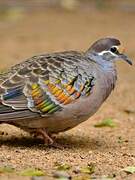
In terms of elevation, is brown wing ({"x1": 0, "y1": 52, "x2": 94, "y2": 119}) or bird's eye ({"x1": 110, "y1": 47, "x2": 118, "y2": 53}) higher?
bird's eye ({"x1": 110, "y1": 47, "x2": 118, "y2": 53})

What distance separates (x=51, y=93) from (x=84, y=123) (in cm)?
170

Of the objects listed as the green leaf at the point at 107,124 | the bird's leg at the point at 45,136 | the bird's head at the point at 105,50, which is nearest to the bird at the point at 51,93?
the bird's leg at the point at 45,136

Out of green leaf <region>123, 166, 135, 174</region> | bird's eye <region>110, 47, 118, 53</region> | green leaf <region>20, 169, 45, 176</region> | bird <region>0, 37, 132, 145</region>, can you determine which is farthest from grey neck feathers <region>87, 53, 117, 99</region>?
green leaf <region>20, 169, 45, 176</region>

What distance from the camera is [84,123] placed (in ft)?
29.3

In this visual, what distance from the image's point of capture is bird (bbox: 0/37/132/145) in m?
7.26

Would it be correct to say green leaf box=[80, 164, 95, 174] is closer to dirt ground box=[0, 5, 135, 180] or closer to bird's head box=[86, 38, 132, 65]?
dirt ground box=[0, 5, 135, 180]

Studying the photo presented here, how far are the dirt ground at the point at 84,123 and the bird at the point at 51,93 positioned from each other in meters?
0.29

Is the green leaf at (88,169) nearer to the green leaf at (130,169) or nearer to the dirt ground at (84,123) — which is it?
the dirt ground at (84,123)

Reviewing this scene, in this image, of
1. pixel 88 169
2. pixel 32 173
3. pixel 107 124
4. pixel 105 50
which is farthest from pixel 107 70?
pixel 32 173

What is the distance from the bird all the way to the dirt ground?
29 centimetres

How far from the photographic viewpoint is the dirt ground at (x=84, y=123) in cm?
685

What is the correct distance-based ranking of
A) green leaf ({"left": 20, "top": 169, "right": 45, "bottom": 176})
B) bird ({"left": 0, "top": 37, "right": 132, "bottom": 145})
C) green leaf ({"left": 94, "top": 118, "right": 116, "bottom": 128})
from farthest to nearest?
1. green leaf ({"left": 94, "top": 118, "right": 116, "bottom": 128})
2. bird ({"left": 0, "top": 37, "right": 132, "bottom": 145})
3. green leaf ({"left": 20, "top": 169, "right": 45, "bottom": 176})

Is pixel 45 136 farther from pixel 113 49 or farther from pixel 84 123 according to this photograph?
pixel 84 123

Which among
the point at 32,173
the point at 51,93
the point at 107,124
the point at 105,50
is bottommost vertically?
the point at 32,173
